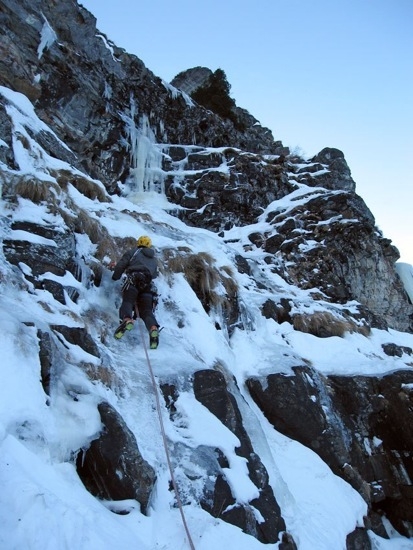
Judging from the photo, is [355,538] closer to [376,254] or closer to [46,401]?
[46,401]

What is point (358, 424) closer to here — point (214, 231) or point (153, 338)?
point (153, 338)

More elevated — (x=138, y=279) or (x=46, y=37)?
(x=46, y=37)

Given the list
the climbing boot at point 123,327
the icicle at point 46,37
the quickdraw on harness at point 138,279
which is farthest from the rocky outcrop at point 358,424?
the icicle at point 46,37

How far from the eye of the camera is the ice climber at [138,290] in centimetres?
572

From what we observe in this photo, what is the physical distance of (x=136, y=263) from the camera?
641 centimetres

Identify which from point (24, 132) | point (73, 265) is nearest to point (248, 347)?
point (73, 265)

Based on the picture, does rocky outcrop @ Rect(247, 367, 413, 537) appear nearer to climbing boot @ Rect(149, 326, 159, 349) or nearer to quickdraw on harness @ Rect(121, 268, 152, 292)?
climbing boot @ Rect(149, 326, 159, 349)

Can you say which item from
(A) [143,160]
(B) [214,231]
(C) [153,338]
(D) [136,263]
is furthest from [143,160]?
(C) [153,338]

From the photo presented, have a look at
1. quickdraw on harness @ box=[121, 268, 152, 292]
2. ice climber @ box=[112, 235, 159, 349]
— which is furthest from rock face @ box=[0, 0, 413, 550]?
quickdraw on harness @ box=[121, 268, 152, 292]

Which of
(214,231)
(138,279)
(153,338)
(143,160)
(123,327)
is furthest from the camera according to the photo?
(143,160)

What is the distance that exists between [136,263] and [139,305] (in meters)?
0.65

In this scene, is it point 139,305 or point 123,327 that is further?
point 139,305

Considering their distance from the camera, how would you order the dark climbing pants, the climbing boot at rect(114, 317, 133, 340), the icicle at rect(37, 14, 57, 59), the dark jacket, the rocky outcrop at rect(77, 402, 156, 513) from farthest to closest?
the icicle at rect(37, 14, 57, 59), the dark jacket, the dark climbing pants, the climbing boot at rect(114, 317, 133, 340), the rocky outcrop at rect(77, 402, 156, 513)

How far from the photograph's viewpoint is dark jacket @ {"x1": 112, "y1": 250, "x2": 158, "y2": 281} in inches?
249
